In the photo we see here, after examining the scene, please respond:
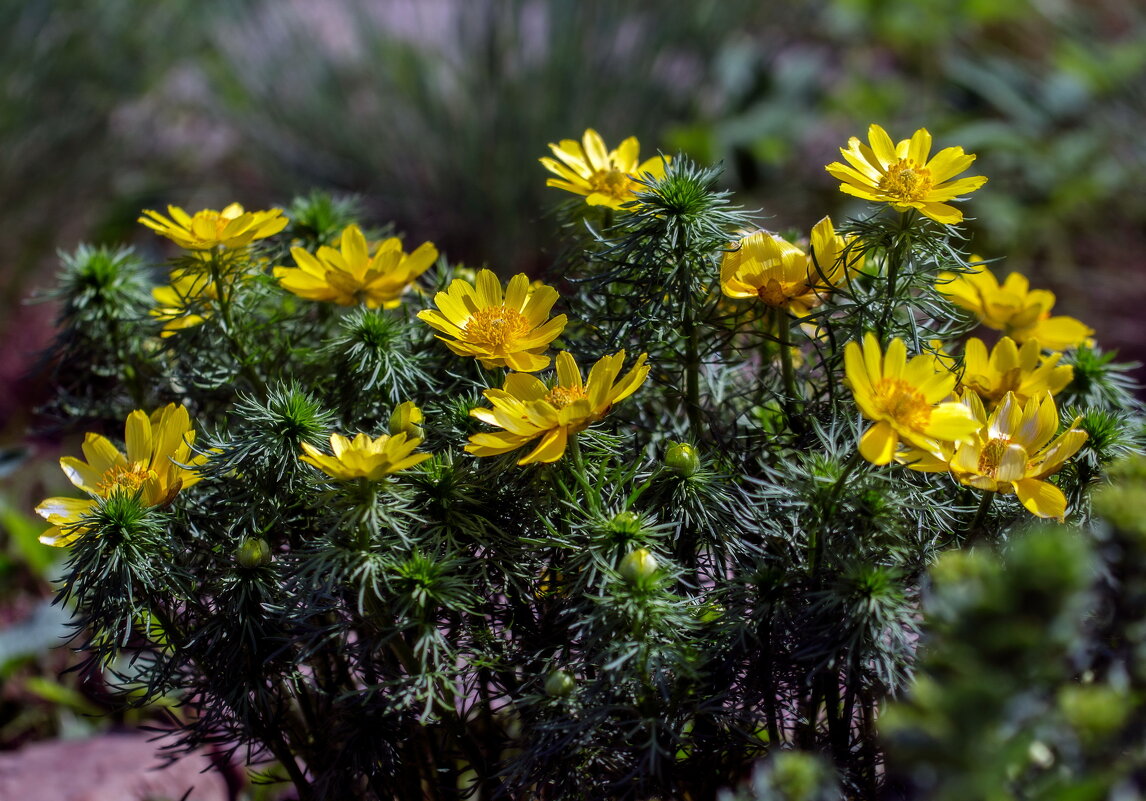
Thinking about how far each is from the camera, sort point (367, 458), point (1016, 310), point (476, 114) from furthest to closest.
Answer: point (476, 114), point (1016, 310), point (367, 458)

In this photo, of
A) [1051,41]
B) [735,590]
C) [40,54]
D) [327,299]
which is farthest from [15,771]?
[1051,41]

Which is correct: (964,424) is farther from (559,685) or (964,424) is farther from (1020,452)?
(559,685)

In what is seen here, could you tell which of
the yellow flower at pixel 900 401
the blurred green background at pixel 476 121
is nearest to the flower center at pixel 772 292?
the yellow flower at pixel 900 401

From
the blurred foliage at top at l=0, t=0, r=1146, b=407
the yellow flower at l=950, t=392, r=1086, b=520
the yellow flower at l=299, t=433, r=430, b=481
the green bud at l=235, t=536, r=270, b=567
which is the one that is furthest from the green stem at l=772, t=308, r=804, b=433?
the blurred foliage at top at l=0, t=0, r=1146, b=407

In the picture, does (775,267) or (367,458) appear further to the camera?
(775,267)

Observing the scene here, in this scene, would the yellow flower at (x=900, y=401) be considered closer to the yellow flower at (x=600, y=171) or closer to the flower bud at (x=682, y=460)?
the flower bud at (x=682, y=460)

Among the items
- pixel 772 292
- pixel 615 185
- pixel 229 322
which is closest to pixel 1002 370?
pixel 772 292

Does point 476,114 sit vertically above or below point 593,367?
above
